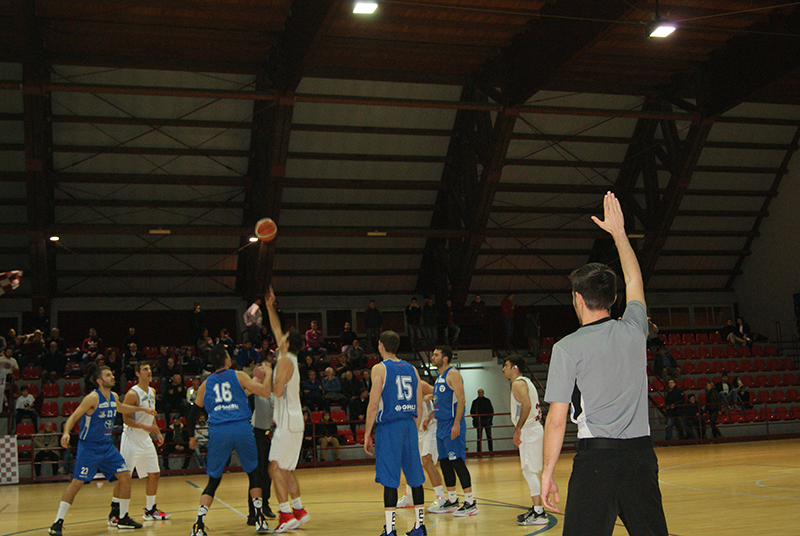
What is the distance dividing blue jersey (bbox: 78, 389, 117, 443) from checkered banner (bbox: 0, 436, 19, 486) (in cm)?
806

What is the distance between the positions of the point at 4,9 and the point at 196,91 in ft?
14.0

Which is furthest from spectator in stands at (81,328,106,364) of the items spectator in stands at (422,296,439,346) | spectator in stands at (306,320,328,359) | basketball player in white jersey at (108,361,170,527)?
basketball player in white jersey at (108,361,170,527)

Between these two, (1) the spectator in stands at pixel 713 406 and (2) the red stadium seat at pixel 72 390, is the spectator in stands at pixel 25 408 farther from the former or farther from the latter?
(1) the spectator in stands at pixel 713 406

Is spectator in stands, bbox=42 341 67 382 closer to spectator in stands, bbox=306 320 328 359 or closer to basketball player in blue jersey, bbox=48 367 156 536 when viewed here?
spectator in stands, bbox=306 320 328 359

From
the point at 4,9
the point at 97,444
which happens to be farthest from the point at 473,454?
the point at 4,9

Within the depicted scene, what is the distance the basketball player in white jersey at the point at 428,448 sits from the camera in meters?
9.67

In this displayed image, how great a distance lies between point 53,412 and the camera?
60.7 feet

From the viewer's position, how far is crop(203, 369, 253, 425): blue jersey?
8.03 m

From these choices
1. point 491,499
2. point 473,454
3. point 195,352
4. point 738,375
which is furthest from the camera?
point 738,375

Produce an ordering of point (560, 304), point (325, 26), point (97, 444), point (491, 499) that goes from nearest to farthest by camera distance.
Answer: point (97, 444) → point (491, 499) → point (325, 26) → point (560, 304)

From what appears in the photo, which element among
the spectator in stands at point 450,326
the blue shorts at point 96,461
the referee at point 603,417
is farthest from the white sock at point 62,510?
the spectator in stands at point 450,326

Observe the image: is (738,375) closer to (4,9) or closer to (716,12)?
(716,12)

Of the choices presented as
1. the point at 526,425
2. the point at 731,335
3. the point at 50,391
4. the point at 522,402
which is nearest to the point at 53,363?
the point at 50,391

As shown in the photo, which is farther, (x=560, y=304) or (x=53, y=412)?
(x=560, y=304)
